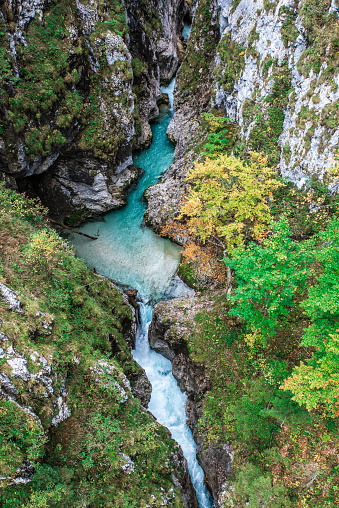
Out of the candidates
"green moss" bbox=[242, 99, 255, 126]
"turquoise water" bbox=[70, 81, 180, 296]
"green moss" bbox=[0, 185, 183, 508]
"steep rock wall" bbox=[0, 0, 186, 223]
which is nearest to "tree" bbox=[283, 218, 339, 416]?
"green moss" bbox=[0, 185, 183, 508]

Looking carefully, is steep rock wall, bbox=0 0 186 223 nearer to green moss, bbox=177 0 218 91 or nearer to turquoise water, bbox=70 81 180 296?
turquoise water, bbox=70 81 180 296

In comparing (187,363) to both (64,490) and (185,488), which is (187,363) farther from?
(64,490)

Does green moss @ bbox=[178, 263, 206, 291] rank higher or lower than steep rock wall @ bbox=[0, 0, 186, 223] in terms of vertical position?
lower

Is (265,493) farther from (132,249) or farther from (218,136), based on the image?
(218,136)

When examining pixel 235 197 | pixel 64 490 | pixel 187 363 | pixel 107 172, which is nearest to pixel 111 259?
pixel 107 172

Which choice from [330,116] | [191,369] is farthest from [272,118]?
[191,369]

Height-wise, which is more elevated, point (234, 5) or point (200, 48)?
point (234, 5)

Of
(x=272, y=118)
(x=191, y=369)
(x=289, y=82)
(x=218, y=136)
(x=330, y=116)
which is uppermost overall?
(x=289, y=82)

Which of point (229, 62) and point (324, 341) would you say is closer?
point (324, 341)
